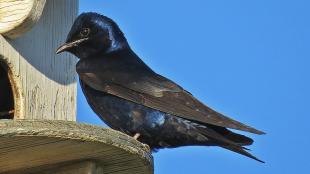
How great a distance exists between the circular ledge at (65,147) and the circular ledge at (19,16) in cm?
77

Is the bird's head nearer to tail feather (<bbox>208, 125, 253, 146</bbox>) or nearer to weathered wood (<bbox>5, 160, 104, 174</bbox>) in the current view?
tail feather (<bbox>208, 125, 253, 146</bbox>)

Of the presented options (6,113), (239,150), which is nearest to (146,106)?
(239,150)

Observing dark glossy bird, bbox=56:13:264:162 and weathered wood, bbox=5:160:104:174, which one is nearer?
weathered wood, bbox=5:160:104:174

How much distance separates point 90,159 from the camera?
434 centimetres

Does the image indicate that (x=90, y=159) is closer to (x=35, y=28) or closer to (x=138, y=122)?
(x=138, y=122)

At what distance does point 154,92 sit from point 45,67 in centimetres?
57

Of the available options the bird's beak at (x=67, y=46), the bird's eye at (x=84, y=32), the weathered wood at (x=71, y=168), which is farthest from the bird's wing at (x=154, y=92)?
the weathered wood at (x=71, y=168)

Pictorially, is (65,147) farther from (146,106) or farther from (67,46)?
(67,46)

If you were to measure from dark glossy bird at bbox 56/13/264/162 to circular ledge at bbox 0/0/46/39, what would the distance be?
1.07ft

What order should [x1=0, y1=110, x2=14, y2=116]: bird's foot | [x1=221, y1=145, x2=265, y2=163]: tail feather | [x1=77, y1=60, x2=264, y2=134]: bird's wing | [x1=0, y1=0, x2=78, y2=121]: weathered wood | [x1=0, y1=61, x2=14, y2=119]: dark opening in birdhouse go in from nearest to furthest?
1. [x1=221, y1=145, x2=265, y2=163]: tail feather
2. [x1=77, y1=60, x2=264, y2=134]: bird's wing
3. [x1=0, y1=0, x2=78, y2=121]: weathered wood
4. [x1=0, y1=110, x2=14, y2=116]: bird's foot
5. [x1=0, y1=61, x2=14, y2=119]: dark opening in birdhouse

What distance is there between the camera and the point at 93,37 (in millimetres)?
5566

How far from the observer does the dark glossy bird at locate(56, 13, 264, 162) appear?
15.9 ft

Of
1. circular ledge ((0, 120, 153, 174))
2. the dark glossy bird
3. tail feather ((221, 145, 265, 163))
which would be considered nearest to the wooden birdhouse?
circular ledge ((0, 120, 153, 174))

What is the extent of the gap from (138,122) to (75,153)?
838 millimetres
